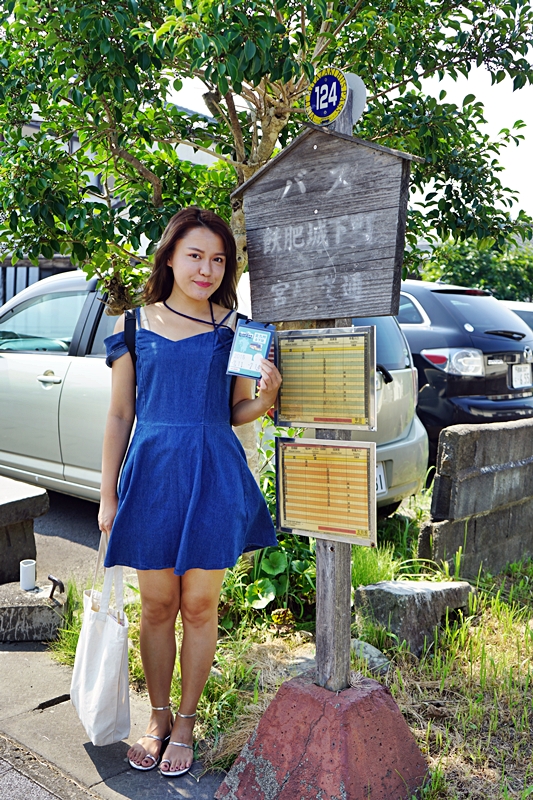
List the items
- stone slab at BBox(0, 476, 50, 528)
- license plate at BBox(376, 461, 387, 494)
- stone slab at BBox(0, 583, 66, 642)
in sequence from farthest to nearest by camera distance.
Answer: license plate at BBox(376, 461, 387, 494) < stone slab at BBox(0, 476, 50, 528) < stone slab at BBox(0, 583, 66, 642)

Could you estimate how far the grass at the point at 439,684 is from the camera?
2.62 m

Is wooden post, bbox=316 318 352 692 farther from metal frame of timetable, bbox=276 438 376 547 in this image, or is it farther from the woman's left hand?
the woman's left hand

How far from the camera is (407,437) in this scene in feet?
16.2

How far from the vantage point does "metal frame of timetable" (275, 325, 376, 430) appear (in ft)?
7.73

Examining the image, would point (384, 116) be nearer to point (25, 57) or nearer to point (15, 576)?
point (25, 57)

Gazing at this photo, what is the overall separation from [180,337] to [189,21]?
1.05 m

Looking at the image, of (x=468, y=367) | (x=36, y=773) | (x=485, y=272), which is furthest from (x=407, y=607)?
(x=485, y=272)

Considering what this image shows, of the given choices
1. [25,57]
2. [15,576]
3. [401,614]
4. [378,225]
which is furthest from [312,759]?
[25,57]

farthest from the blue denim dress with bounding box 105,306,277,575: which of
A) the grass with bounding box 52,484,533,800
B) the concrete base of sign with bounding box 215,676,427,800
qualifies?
the grass with bounding box 52,484,533,800

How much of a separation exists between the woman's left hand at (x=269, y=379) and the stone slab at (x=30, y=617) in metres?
1.75

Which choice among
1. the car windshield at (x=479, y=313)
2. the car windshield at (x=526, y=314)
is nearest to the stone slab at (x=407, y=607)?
the car windshield at (x=479, y=313)

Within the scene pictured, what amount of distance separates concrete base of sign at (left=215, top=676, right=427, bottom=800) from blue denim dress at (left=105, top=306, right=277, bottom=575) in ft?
1.71

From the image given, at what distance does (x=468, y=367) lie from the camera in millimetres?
6281

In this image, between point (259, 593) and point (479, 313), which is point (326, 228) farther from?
point (479, 313)
